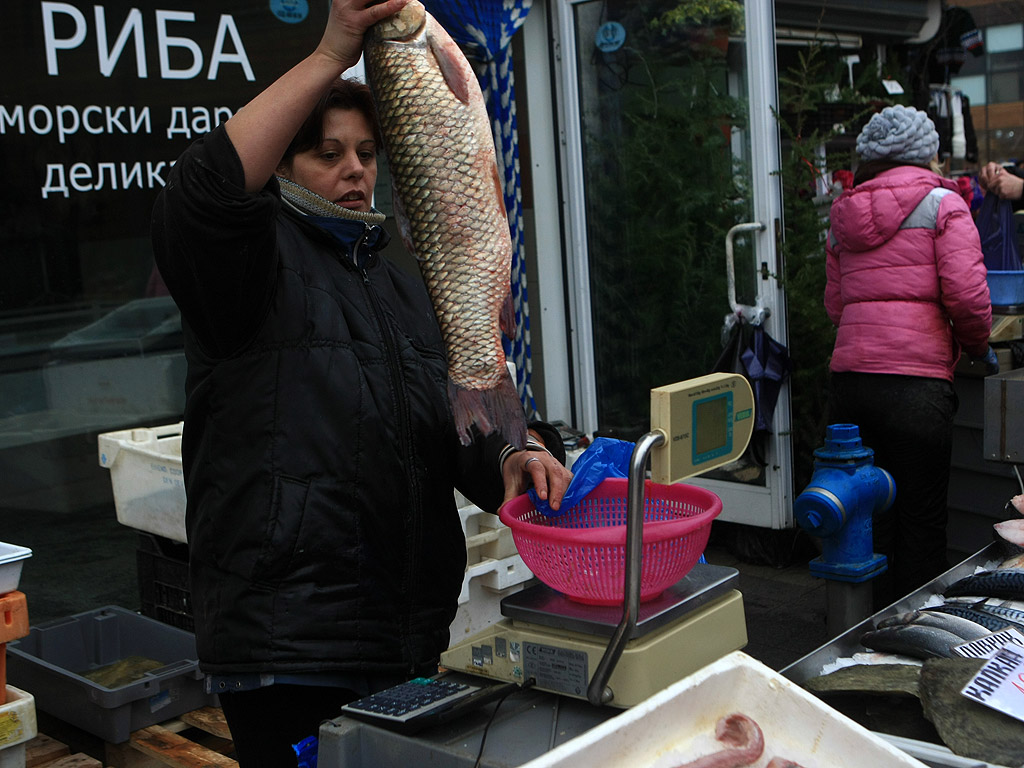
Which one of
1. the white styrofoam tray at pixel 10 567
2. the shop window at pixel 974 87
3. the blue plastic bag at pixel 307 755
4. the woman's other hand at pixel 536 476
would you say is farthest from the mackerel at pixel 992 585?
the shop window at pixel 974 87

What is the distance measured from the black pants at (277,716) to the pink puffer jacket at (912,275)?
10.7 ft

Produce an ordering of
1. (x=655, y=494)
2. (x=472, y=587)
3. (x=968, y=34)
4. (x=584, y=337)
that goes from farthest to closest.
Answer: (x=968, y=34), (x=584, y=337), (x=472, y=587), (x=655, y=494)

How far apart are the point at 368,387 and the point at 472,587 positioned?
2.06 metres

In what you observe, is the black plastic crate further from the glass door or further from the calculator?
the glass door

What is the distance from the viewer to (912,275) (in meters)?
4.62

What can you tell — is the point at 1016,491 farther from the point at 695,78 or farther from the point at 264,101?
the point at 264,101

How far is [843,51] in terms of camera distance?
786 cm

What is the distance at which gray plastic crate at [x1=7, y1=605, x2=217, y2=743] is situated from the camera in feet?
11.8

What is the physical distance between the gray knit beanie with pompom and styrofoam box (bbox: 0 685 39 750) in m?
3.90

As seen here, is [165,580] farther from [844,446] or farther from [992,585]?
[992,585]

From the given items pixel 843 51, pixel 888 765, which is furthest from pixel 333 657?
pixel 843 51

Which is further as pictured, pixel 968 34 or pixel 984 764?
pixel 968 34

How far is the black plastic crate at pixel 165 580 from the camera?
13.7 feet

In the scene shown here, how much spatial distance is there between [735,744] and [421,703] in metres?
0.52
